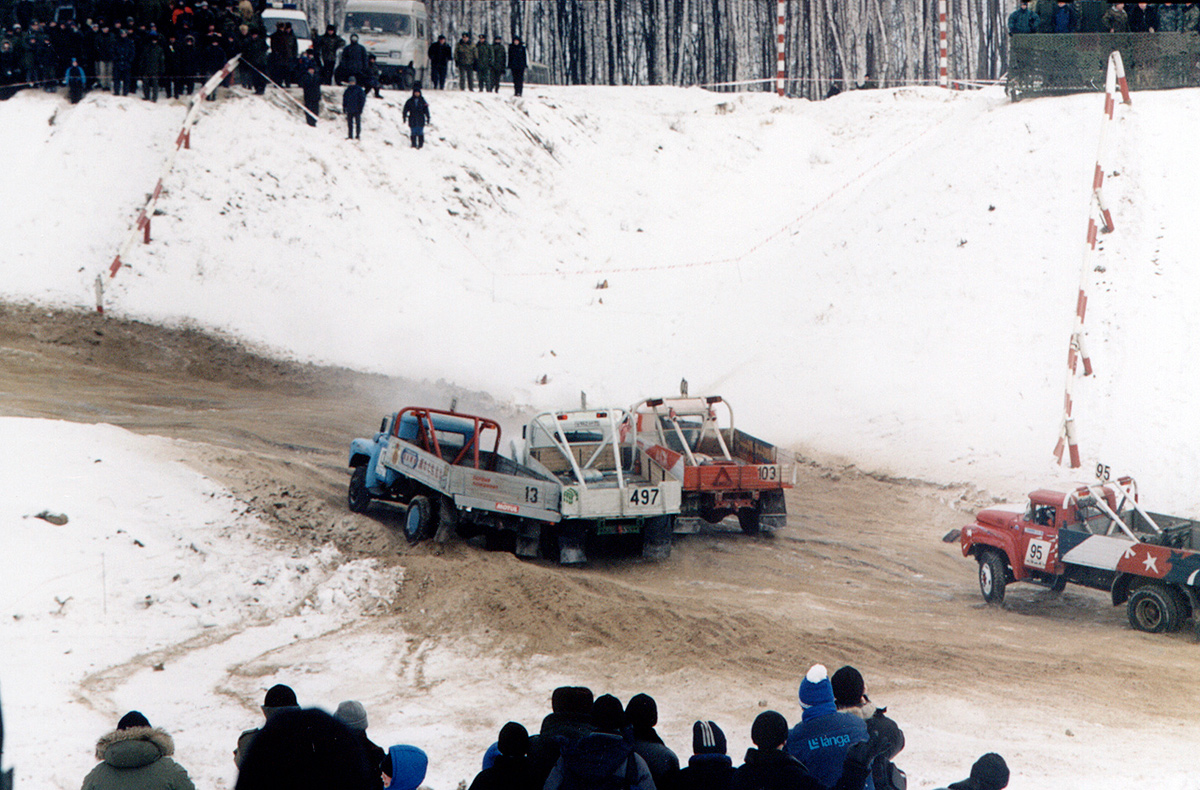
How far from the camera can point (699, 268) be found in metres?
26.5

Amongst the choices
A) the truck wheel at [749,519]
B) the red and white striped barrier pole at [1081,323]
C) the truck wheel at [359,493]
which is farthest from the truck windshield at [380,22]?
the truck wheel at [749,519]

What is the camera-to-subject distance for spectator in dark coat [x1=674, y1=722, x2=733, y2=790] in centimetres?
486

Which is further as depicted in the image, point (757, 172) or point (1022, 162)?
point (757, 172)

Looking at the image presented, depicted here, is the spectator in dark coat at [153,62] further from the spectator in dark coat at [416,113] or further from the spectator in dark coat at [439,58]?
the spectator in dark coat at [439,58]

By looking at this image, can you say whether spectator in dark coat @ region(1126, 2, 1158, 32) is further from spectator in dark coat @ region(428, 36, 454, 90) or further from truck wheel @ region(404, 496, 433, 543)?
truck wheel @ region(404, 496, 433, 543)

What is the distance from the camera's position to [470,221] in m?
27.0

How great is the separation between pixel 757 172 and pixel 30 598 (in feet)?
80.1

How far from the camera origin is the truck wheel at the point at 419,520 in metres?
13.4

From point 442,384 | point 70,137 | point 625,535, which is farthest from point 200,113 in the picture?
point 625,535

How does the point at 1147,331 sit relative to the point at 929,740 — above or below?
above

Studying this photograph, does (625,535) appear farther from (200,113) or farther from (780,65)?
(780,65)

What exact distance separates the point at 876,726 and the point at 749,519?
32.9 ft

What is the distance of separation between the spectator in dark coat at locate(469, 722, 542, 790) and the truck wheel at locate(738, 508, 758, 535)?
10.7 meters

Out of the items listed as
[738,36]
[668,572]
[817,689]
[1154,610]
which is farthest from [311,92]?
[817,689]
